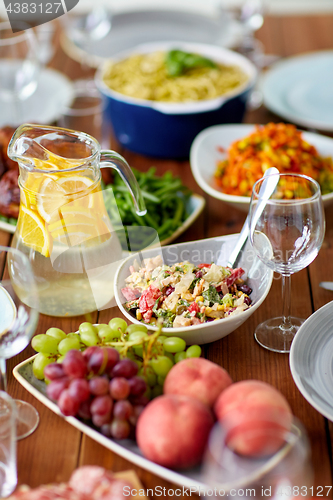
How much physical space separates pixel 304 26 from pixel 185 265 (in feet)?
5.79

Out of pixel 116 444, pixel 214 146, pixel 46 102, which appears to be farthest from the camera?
pixel 46 102

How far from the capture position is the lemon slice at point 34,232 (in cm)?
93

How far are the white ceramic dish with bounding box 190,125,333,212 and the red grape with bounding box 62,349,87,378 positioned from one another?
0.67m

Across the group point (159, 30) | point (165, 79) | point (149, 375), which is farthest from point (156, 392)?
point (159, 30)

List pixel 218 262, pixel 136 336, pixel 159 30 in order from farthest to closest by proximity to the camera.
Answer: pixel 159 30 → pixel 218 262 → pixel 136 336

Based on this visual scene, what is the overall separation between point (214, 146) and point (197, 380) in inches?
33.3

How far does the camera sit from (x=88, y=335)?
0.83 metres

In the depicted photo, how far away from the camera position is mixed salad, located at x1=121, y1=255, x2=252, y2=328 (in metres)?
0.89

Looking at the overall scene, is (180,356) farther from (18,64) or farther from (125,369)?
(18,64)

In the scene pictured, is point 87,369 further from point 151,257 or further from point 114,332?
point 151,257

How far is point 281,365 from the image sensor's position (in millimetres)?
898

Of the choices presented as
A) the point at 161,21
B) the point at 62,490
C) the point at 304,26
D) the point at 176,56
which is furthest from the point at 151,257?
the point at 304,26

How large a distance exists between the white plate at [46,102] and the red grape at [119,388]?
1.10m

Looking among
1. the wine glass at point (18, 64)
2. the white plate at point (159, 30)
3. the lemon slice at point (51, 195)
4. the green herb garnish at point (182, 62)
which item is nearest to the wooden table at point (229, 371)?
the lemon slice at point (51, 195)
